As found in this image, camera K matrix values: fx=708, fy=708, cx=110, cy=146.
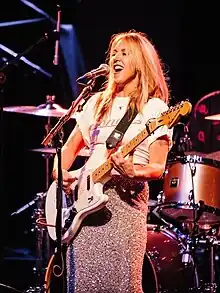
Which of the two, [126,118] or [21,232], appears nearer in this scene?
[126,118]

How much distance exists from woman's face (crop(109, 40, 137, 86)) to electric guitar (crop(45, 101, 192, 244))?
0.35 meters

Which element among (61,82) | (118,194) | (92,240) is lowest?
(92,240)

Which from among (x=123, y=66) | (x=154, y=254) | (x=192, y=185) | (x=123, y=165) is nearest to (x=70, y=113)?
(x=123, y=66)

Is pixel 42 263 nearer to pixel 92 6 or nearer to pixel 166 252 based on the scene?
pixel 166 252

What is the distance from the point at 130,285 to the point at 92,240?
12.1 inches

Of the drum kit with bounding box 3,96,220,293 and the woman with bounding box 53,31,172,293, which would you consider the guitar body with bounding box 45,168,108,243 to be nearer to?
the woman with bounding box 53,31,172,293

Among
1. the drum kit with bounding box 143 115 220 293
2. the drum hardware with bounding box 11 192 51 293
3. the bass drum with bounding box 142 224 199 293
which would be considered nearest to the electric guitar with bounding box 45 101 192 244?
the bass drum with bounding box 142 224 199 293

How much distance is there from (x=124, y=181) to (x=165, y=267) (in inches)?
62.1

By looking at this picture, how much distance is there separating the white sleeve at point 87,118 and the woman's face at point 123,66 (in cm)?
23

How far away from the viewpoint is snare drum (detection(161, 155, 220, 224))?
5.40 meters

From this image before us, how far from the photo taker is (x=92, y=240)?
373cm

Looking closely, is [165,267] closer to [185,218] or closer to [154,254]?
[154,254]

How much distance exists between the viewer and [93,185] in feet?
12.2

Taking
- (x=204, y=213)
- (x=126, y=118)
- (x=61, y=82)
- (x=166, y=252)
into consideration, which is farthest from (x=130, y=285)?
(x=61, y=82)
